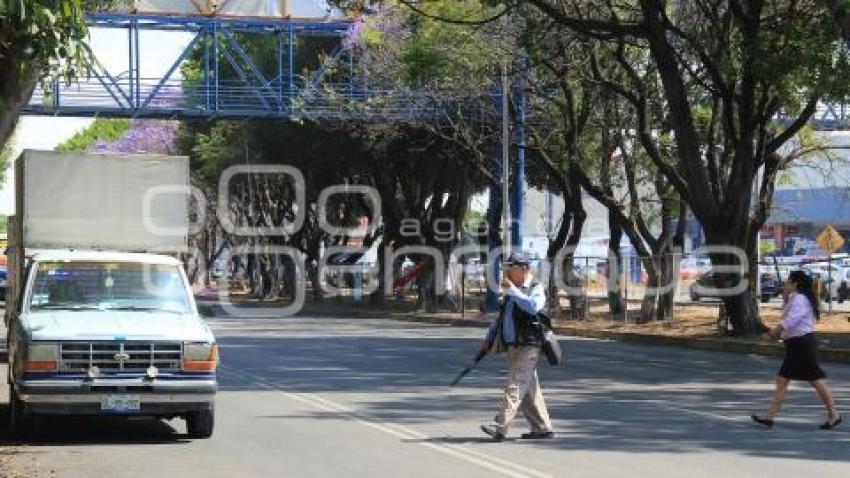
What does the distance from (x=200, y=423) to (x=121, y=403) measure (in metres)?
0.96

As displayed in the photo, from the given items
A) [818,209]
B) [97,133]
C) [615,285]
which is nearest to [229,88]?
[615,285]

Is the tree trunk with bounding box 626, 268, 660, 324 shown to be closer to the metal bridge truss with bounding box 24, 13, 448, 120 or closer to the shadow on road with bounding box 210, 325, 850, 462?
the shadow on road with bounding box 210, 325, 850, 462

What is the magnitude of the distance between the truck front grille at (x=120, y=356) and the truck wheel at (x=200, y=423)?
673 millimetres

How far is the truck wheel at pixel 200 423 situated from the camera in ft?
40.9

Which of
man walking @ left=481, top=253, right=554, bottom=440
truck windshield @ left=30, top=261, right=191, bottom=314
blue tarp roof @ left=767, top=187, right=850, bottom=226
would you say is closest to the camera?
man walking @ left=481, top=253, right=554, bottom=440

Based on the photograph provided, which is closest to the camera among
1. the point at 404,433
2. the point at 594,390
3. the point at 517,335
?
the point at 517,335

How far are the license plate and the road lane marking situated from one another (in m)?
2.58

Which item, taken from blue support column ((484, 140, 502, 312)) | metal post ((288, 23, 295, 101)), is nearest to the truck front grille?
blue support column ((484, 140, 502, 312))

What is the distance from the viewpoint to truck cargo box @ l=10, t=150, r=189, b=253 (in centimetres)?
1521

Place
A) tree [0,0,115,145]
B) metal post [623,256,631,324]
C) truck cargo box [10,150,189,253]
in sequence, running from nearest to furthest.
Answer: tree [0,0,115,145], truck cargo box [10,150,189,253], metal post [623,256,631,324]

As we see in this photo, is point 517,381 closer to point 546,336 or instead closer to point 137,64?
point 546,336

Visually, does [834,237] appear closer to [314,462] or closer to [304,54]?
[304,54]

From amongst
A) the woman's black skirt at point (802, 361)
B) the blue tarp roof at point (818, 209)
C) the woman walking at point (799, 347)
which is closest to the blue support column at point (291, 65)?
the woman walking at point (799, 347)

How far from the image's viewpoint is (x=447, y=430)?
1323cm
